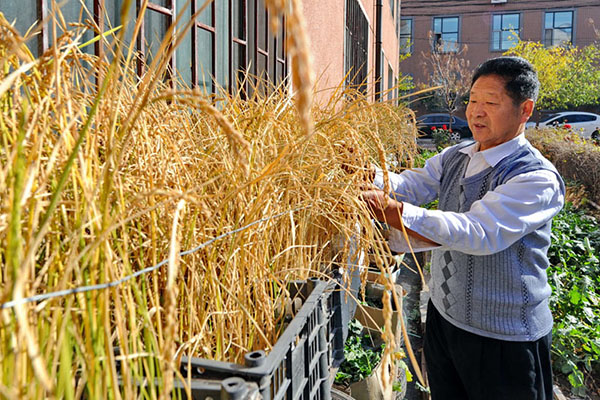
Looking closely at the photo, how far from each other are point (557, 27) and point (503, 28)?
2653 millimetres

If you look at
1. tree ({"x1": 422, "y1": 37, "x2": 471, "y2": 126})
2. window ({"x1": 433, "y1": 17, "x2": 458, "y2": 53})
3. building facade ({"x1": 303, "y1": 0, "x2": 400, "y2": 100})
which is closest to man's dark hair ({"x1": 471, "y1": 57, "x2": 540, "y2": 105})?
building facade ({"x1": 303, "y1": 0, "x2": 400, "y2": 100})

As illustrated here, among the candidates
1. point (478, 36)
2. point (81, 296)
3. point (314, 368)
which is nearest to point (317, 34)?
point (314, 368)

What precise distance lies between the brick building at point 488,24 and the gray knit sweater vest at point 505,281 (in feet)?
80.7

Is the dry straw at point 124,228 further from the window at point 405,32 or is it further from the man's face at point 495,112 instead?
the window at point 405,32

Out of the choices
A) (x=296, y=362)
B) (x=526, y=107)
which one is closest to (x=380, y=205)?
(x=296, y=362)

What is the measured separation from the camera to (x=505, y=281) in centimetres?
179

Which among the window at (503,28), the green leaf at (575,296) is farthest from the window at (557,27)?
the green leaf at (575,296)

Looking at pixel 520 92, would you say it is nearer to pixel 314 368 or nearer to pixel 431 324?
pixel 431 324

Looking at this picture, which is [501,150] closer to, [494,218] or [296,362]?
[494,218]

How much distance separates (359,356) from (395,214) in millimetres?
1117

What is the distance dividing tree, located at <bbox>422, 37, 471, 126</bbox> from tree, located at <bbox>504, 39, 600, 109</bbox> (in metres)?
2.18

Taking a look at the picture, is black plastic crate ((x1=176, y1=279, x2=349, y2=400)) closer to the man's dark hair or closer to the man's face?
the man's face

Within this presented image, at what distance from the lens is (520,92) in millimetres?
1775

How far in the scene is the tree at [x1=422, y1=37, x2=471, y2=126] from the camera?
Result: 21.2 m
